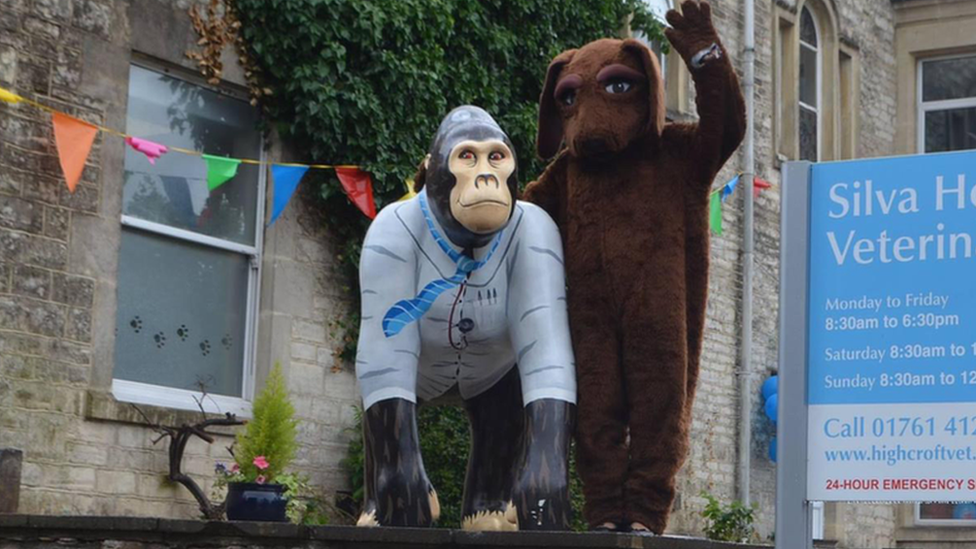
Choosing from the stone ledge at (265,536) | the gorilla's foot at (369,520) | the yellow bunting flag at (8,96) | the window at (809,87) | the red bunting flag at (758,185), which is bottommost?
the stone ledge at (265,536)

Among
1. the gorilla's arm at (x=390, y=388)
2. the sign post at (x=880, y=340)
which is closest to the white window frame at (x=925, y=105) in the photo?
the gorilla's arm at (x=390, y=388)

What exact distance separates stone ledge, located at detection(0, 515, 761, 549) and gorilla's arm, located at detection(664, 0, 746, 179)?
1.39 metres

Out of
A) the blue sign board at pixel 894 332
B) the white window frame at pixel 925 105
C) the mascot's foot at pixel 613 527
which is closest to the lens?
the blue sign board at pixel 894 332

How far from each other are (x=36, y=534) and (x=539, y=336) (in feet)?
7.28

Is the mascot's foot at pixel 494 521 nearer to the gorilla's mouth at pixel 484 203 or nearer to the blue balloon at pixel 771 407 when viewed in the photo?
the gorilla's mouth at pixel 484 203

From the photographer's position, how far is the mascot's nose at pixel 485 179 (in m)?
5.90

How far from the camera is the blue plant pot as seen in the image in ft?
23.7

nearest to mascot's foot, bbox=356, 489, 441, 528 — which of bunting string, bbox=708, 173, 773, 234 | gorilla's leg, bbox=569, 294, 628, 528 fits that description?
gorilla's leg, bbox=569, 294, 628, 528

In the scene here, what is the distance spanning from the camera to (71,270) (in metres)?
9.48

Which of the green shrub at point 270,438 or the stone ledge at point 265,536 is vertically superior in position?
the green shrub at point 270,438

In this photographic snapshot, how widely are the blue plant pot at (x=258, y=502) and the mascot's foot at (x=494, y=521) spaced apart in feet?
4.46

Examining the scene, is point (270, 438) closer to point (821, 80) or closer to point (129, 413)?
point (129, 413)

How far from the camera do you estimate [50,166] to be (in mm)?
9406

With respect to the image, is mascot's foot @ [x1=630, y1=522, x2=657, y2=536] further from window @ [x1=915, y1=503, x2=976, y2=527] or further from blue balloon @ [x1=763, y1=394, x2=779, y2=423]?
window @ [x1=915, y1=503, x2=976, y2=527]
